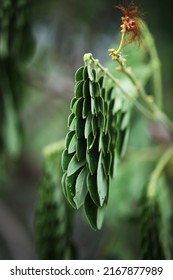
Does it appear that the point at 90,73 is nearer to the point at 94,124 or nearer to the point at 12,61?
the point at 94,124

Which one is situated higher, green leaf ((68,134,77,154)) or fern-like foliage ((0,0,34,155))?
fern-like foliage ((0,0,34,155))

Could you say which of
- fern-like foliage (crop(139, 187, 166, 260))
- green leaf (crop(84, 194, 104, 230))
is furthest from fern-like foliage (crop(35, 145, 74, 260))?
green leaf (crop(84, 194, 104, 230))

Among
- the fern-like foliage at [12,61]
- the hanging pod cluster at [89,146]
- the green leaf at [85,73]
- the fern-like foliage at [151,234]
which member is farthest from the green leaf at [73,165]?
the fern-like foliage at [12,61]

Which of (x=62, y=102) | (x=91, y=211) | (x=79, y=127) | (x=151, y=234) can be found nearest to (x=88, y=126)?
(x=79, y=127)

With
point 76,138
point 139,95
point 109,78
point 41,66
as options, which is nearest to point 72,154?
point 76,138

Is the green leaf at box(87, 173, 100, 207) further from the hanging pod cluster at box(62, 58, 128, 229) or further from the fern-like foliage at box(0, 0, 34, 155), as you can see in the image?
the fern-like foliage at box(0, 0, 34, 155)

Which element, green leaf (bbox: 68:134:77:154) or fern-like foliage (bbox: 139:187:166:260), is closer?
green leaf (bbox: 68:134:77:154)
